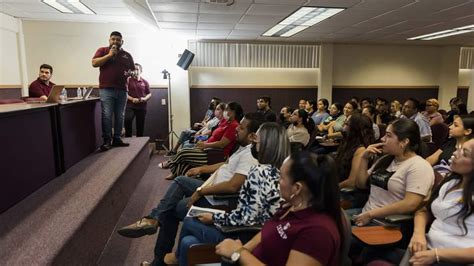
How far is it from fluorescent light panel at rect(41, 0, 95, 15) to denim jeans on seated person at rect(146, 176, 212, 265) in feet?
14.1

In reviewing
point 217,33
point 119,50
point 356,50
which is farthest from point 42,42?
point 356,50

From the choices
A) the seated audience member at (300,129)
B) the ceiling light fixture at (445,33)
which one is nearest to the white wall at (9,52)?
the seated audience member at (300,129)

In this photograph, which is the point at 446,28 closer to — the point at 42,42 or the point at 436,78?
the point at 436,78

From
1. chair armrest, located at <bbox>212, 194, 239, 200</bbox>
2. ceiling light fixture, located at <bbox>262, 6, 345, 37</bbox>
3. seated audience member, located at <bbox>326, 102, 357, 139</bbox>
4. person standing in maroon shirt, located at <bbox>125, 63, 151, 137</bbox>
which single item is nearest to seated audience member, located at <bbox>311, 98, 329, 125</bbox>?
seated audience member, located at <bbox>326, 102, 357, 139</bbox>

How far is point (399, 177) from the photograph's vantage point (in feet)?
6.23

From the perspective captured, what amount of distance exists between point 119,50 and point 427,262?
357 centimetres

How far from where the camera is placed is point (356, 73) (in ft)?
27.2

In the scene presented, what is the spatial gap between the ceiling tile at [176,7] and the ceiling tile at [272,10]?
2.61ft

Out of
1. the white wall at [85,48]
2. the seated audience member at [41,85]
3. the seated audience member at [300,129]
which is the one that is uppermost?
the white wall at [85,48]

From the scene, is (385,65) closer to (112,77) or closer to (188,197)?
(112,77)

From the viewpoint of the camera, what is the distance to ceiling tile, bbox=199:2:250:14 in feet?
14.3

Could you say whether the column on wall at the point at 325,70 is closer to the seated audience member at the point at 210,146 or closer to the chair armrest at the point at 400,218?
the seated audience member at the point at 210,146

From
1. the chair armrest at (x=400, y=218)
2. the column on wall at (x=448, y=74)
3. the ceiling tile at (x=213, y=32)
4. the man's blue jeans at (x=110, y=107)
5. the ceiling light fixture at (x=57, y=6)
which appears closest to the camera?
the chair armrest at (x=400, y=218)

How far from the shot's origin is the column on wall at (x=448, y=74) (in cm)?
837
